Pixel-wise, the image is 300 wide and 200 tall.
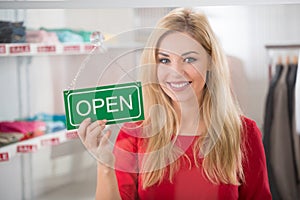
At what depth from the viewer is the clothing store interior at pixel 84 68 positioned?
4.02 ft

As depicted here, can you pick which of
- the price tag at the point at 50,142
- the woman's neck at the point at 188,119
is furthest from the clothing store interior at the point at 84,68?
the woman's neck at the point at 188,119

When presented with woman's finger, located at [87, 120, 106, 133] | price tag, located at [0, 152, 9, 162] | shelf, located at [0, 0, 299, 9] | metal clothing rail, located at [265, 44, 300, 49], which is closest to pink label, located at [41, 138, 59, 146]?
price tag, located at [0, 152, 9, 162]

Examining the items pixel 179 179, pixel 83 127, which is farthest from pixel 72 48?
pixel 179 179

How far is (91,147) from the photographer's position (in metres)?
1.21

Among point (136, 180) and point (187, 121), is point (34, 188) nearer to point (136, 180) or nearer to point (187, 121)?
point (136, 180)

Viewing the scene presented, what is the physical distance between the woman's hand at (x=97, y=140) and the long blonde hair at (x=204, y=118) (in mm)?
92

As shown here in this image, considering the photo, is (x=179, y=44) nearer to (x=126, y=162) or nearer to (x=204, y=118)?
(x=204, y=118)

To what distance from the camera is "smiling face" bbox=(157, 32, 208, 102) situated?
120 cm

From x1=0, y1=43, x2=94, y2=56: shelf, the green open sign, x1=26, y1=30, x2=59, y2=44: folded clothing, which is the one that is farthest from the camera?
x1=26, y1=30, x2=59, y2=44: folded clothing

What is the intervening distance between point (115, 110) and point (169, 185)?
0.23 m

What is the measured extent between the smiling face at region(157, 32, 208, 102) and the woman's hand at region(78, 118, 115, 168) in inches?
7.4

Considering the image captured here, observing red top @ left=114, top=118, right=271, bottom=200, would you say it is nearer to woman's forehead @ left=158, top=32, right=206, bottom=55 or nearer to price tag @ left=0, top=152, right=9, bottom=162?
woman's forehead @ left=158, top=32, right=206, bottom=55

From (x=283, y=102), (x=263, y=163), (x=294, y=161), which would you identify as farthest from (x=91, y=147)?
(x=283, y=102)

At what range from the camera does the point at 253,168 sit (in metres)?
1.23
